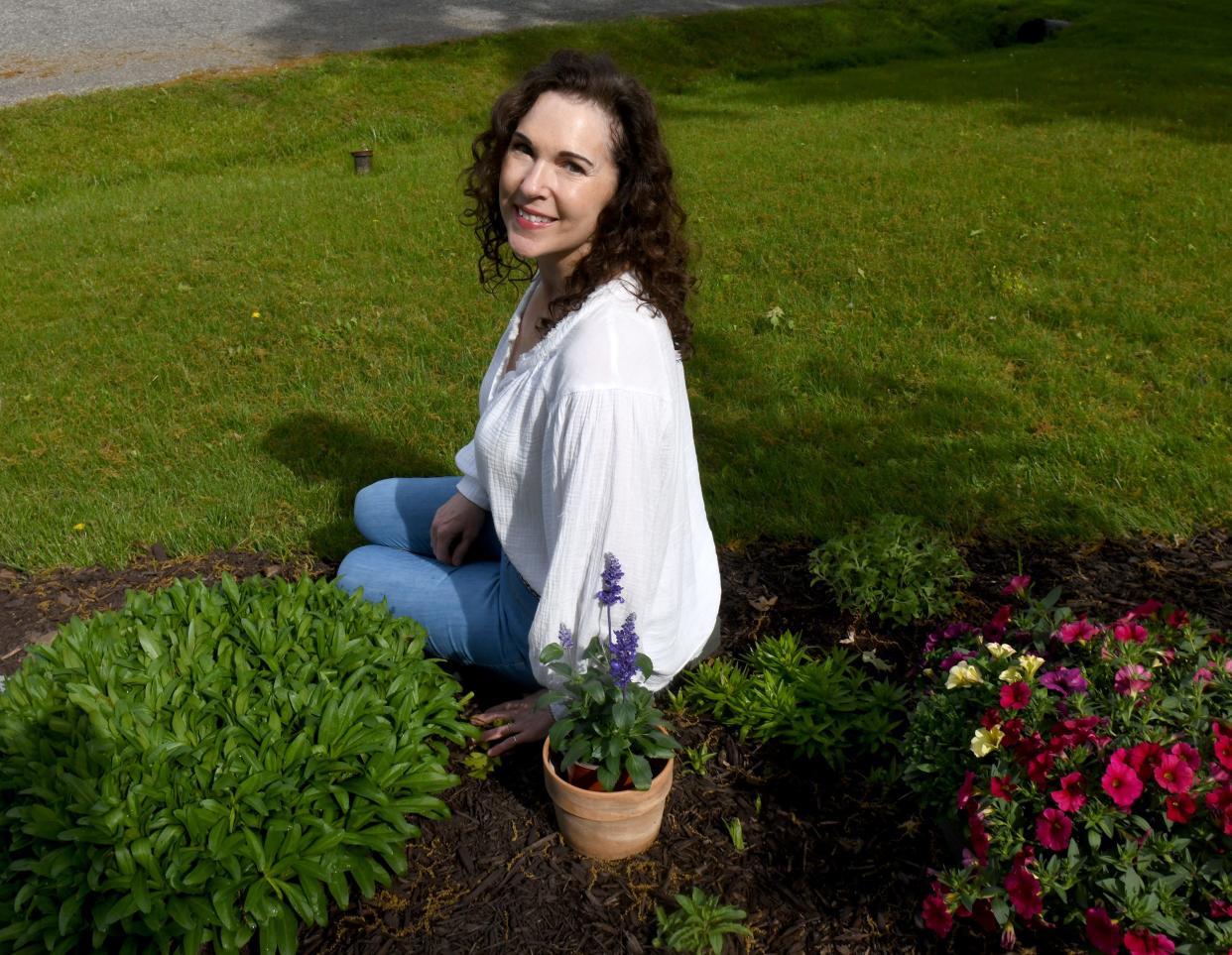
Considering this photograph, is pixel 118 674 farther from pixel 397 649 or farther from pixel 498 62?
pixel 498 62

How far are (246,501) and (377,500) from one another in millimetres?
1063

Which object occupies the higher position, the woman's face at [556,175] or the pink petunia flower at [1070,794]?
the woman's face at [556,175]

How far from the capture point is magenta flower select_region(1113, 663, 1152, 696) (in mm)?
2340

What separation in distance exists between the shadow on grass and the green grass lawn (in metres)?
0.02

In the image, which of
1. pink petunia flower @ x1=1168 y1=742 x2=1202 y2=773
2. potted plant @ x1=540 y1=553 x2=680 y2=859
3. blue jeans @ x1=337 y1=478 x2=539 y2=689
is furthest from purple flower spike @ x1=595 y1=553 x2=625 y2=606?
pink petunia flower @ x1=1168 y1=742 x2=1202 y2=773

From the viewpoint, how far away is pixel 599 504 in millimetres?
2500

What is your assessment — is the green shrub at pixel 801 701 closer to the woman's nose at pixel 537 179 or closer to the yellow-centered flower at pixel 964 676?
the yellow-centered flower at pixel 964 676

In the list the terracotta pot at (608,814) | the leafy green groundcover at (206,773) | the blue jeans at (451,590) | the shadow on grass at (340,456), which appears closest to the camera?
the leafy green groundcover at (206,773)

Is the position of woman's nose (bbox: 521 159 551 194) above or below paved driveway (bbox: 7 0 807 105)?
above

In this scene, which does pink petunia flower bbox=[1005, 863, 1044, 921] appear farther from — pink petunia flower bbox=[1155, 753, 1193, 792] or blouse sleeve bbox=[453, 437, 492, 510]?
blouse sleeve bbox=[453, 437, 492, 510]

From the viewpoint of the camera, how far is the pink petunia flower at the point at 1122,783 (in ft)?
6.99

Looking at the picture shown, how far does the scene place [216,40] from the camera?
1521 centimetres

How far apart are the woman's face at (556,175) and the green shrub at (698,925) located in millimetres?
1697

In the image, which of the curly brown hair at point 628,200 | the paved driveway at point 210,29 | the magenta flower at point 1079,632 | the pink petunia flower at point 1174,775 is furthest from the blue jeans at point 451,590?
the paved driveway at point 210,29
